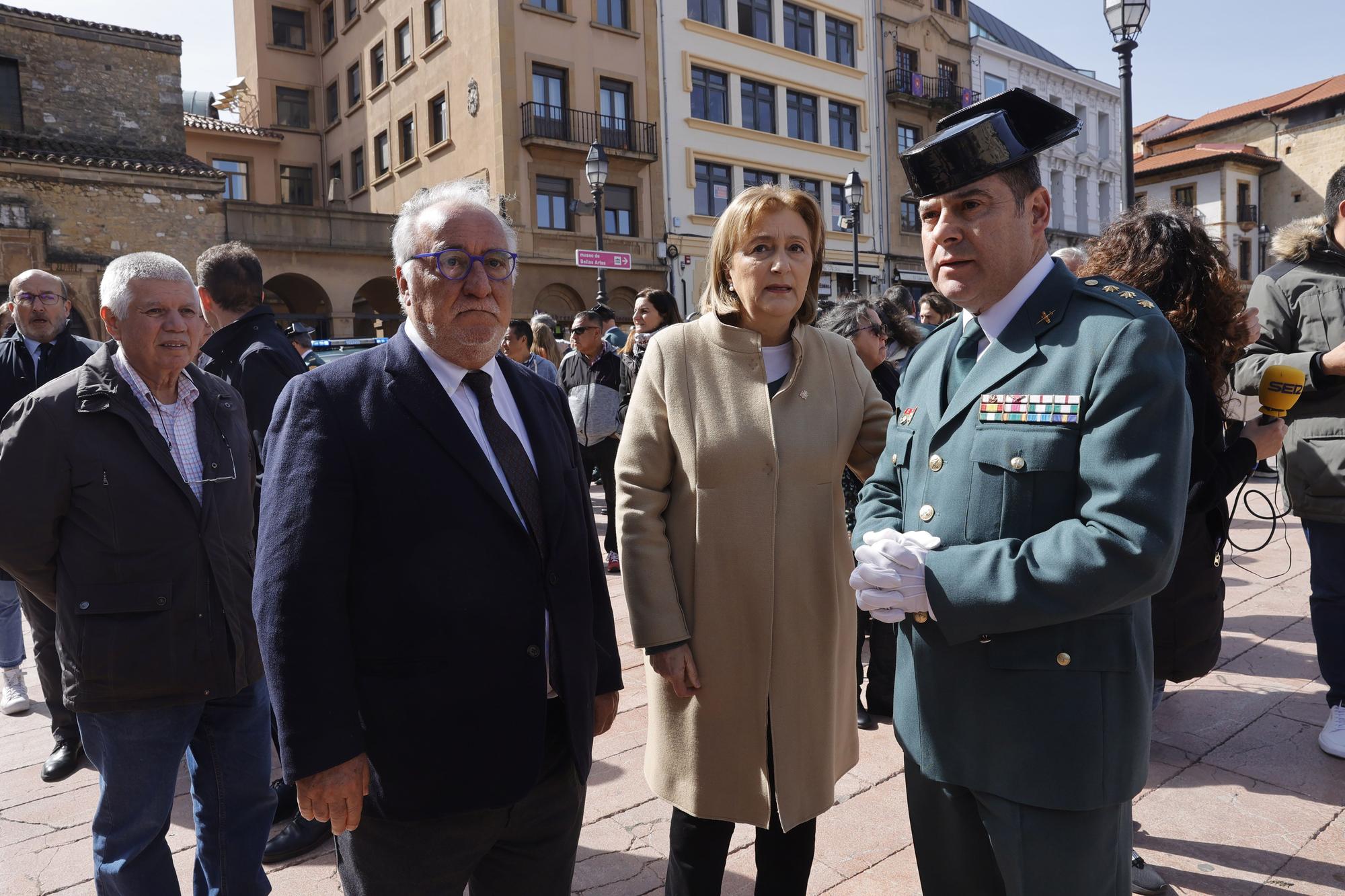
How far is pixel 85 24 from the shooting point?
65.7ft

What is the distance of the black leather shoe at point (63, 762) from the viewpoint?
13.1 ft

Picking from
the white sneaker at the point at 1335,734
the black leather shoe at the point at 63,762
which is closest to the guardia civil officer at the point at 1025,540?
the white sneaker at the point at 1335,734

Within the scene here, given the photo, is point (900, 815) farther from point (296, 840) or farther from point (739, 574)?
point (296, 840)

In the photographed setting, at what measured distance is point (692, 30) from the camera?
83.9 feet

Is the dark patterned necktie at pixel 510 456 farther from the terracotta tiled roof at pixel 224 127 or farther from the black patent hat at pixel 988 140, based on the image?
the terracotta tiled roof at pixel 224 127

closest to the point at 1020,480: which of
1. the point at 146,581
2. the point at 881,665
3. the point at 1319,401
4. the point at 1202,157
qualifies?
the point at 881,665

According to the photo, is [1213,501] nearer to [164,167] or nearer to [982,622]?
[982,622]

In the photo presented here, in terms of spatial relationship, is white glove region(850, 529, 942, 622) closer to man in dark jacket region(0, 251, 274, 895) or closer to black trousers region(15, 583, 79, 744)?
man in dark jacket region(0, 251, 274, 895)

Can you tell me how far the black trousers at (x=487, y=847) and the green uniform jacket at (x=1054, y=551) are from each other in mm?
848

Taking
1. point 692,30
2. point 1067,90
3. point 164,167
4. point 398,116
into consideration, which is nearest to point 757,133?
point 692,30

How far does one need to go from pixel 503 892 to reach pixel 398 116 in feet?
92.1

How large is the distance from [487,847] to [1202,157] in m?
51.6

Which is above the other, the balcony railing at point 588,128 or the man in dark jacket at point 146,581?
the balcony railing at point 588,128

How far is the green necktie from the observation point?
196 centimetres
